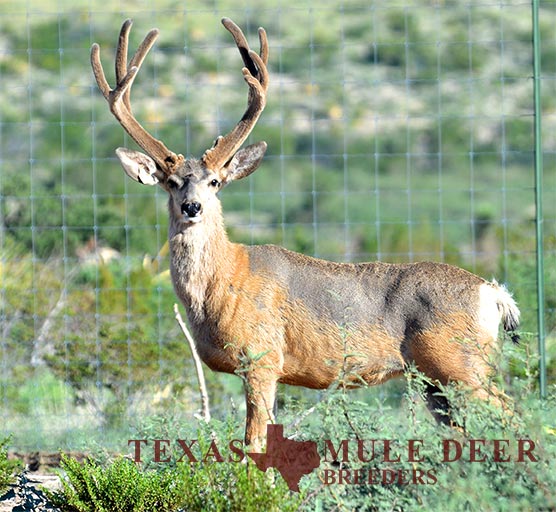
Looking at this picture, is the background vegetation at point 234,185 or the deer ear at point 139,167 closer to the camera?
the deer ear at point 139,167

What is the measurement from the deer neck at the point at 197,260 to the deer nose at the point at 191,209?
0.16m

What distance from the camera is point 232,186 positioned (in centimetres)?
2581

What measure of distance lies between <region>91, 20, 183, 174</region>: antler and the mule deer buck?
0.06 feet

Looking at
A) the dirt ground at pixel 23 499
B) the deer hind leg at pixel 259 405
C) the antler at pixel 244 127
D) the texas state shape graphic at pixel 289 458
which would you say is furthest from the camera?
the antler at pixel 244 127

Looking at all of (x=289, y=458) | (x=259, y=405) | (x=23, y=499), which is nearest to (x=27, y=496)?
(x=23, y=499)

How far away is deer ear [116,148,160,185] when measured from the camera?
741 cm

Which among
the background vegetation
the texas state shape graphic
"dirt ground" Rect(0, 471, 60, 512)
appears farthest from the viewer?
the background vegetation

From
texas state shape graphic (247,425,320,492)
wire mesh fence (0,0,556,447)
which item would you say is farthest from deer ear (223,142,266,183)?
texas state shape graphic (247,425,320,492)

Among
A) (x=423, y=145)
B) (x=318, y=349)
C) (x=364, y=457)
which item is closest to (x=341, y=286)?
(x=318, y=349)

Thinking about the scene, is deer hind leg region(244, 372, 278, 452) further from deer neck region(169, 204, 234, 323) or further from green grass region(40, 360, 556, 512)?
green grass region(40, 360, 556, 512)

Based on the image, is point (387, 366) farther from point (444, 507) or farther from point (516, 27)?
point (516, 27)

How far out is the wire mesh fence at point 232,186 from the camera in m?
9.45

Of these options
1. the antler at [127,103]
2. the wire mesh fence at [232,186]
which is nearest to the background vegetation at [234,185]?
the wire mesh fence at [232,186]

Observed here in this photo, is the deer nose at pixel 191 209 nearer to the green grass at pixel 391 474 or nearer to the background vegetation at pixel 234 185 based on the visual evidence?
the background vegetation at pixel 234 185
